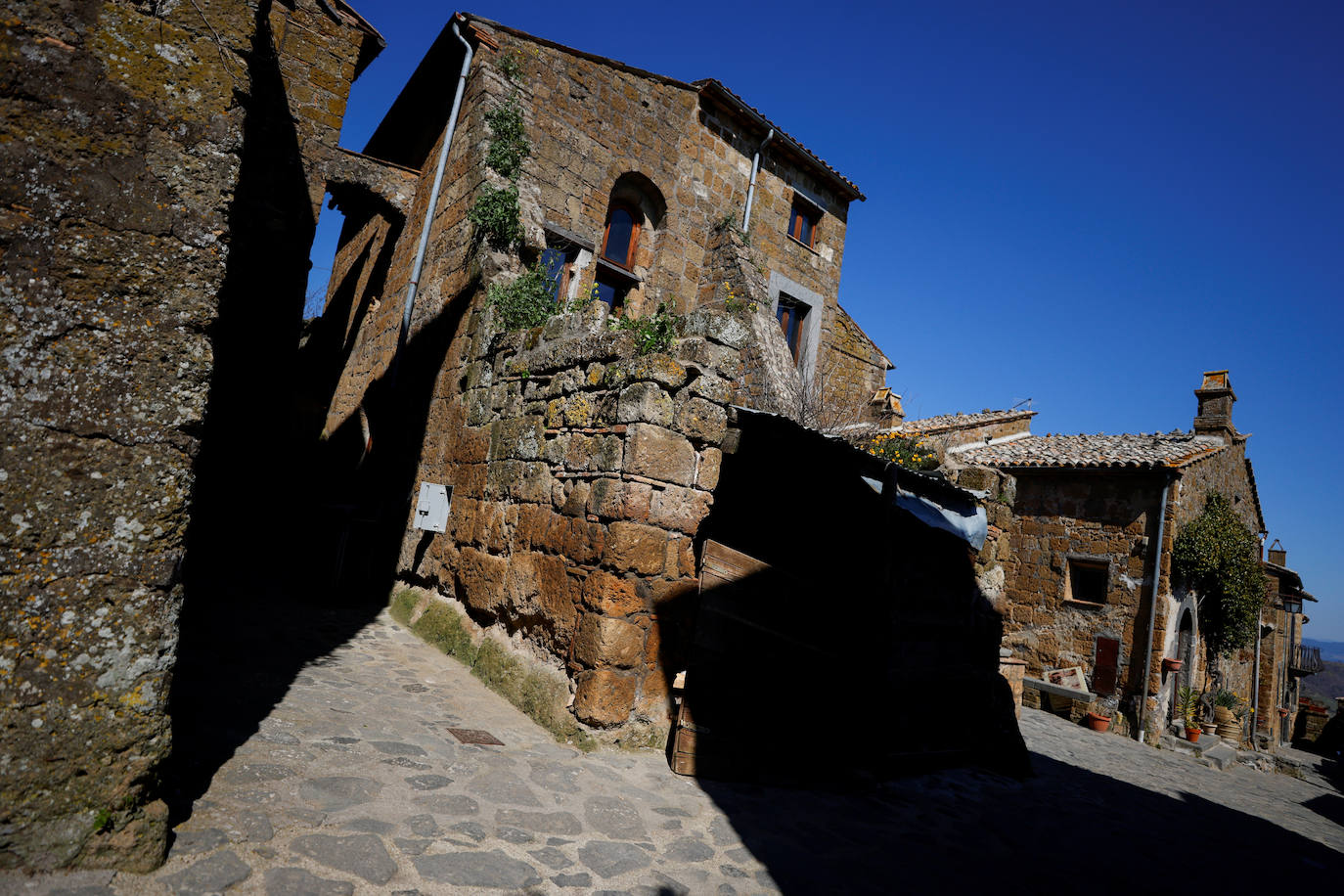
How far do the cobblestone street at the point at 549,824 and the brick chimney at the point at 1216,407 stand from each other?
1143cm

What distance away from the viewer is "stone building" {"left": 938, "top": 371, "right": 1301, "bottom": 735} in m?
12.3

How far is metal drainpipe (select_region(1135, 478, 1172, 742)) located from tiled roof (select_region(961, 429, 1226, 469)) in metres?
0.79

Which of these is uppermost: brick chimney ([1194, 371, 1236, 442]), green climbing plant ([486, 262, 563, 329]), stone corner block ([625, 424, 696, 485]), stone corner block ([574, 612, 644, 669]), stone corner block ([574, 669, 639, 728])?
brick chimney ([1194, 371, 1236, 442])

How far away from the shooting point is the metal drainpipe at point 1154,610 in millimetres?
11938

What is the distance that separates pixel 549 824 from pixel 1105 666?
42.5 ft

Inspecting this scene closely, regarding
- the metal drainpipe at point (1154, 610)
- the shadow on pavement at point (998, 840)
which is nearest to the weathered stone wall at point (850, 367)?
the metal drainpipe at point (1154, 610)

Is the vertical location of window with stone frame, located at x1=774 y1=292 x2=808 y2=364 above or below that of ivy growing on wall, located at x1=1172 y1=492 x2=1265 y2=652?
above

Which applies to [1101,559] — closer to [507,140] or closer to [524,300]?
[524,300]

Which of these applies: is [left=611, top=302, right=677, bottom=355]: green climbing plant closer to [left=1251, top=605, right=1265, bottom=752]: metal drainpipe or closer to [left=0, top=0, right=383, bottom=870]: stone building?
[left=0, top=0, right=383, bottom=870]: stone building

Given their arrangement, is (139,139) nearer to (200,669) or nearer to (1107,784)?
(200,669)

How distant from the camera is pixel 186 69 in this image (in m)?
2.36

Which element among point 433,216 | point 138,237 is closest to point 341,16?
point 433,216

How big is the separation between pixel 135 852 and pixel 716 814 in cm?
264

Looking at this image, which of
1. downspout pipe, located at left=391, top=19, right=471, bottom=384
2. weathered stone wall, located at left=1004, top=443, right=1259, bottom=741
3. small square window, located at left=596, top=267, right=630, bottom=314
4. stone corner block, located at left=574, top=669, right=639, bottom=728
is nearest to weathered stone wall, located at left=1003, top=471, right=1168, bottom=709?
weathered stone wall, located at left=1004, top=443, right=1259, bottom=741
